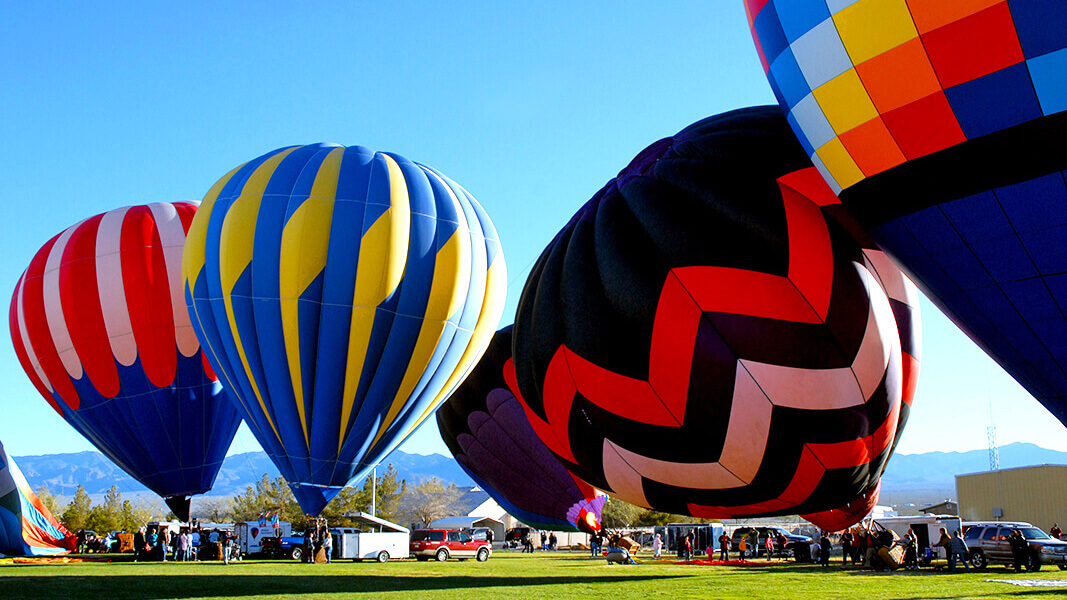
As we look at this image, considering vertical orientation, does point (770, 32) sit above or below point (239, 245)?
above

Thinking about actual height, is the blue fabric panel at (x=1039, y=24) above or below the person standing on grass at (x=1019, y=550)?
above

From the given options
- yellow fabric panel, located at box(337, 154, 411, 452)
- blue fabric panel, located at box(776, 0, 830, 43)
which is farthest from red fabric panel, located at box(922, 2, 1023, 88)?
yellow fabric panel, located at box(337, 154, 411, 452)

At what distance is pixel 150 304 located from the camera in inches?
789

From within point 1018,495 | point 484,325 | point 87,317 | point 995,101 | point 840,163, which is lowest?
point 1018,495

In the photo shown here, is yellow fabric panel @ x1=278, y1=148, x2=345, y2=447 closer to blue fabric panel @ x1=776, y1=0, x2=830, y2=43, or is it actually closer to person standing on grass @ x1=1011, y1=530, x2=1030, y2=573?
blue fabric panel @ x1=776, y1=0, x2=830, y2=43

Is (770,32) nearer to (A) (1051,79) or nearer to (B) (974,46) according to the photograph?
(B) (974,46)

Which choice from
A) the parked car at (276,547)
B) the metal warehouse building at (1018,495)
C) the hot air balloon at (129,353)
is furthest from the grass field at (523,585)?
the metal warehouse building at (1018,495)

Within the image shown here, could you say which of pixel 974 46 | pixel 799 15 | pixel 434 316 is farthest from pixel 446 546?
pixel 974 46

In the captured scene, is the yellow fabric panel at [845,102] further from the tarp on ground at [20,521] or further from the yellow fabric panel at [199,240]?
the tarp on ground at [20,521]

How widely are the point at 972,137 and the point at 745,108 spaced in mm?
3832

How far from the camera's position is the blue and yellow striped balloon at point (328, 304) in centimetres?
1551

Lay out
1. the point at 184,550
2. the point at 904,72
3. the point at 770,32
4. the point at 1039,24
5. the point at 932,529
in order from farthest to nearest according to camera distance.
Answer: the point at 184,550 < the point at 932,529 < the point at 770,32 < the point at 904,72 < the point at 1039,24

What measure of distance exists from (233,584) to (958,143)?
415 inches

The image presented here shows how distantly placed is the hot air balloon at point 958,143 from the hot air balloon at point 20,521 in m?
21.5
